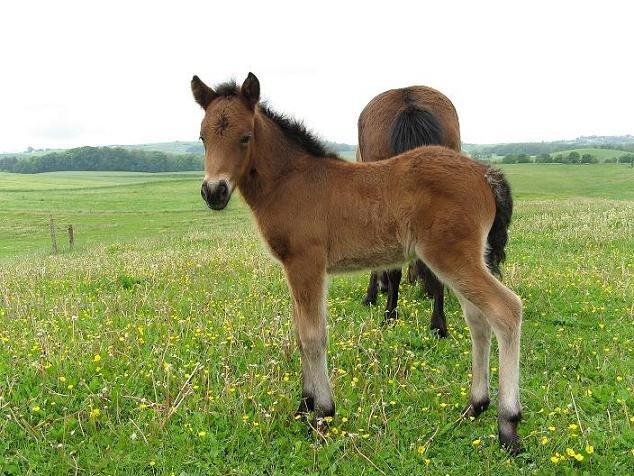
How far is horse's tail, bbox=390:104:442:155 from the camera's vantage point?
243 inches

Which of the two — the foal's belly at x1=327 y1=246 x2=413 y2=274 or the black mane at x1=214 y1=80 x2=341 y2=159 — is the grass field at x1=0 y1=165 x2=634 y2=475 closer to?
the black mane at x1=214 y1=80 x2=341 y2=159

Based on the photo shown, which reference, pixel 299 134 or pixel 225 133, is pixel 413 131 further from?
pixel 225 133

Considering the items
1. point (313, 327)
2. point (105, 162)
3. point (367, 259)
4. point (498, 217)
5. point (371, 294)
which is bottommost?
point (371, 294)

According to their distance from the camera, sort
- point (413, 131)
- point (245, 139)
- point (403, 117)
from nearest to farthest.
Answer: point (245, 139) < point (413, 131) < point (403, 117)

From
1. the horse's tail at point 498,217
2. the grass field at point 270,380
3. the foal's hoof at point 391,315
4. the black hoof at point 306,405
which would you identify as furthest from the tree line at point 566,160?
the black hoof at point 306,405

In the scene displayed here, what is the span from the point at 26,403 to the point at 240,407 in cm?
166

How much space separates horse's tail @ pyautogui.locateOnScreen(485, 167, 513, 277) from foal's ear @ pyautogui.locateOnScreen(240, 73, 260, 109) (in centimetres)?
196

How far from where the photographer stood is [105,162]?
10344cm

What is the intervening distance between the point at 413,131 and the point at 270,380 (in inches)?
139

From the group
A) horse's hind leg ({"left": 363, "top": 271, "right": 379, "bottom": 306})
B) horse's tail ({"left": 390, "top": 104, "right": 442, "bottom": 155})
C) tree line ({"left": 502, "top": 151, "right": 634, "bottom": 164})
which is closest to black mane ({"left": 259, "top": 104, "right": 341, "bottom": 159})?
horse's tail ({"left": 390, "top": 104, "right": 442, "bottom": 155})

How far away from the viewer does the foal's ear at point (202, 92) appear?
3.90 metres

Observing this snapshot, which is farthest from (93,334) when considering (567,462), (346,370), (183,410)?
(567,462)

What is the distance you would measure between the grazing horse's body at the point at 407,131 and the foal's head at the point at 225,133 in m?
2.76

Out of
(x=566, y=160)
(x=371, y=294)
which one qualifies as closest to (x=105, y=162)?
(x=566, y=160)
